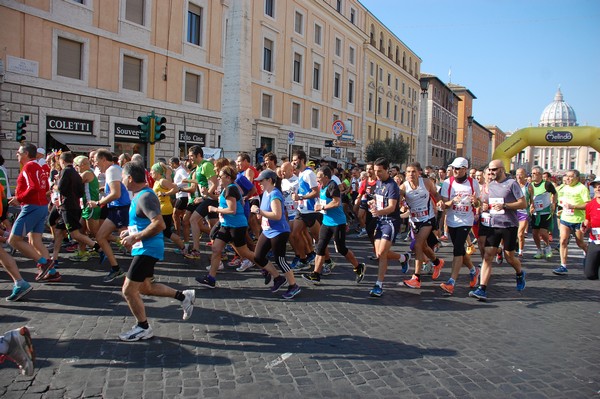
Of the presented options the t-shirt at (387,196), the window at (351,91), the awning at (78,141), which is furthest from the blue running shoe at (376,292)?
the window at (351,91)

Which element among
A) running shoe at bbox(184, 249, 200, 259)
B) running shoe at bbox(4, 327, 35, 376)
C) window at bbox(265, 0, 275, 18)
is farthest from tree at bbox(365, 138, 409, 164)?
running shoe at bbox(4, 327, 35, 376)

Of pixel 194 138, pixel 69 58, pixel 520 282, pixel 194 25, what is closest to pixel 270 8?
pixel 194 25

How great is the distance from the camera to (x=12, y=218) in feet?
35.4

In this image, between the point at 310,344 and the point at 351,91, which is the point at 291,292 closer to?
the point at 310,344

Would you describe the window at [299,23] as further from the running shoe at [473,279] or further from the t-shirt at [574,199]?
the running shoe at [473,279]

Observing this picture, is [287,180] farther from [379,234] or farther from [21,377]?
[21,377]

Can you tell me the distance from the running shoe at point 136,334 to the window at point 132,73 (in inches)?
743

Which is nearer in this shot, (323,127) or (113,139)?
(113,139)

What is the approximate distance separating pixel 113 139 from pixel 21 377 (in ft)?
60.4

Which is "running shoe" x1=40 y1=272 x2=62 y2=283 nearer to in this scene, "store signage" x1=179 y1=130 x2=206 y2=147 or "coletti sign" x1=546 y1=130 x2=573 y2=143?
"store signage" x1=179 y1=130 x2=206 y2=147

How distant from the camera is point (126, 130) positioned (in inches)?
839

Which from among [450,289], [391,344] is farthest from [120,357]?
[450,289]

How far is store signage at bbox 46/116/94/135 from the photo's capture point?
18281mm

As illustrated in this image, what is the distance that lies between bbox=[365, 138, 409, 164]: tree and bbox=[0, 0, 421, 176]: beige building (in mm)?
4191
